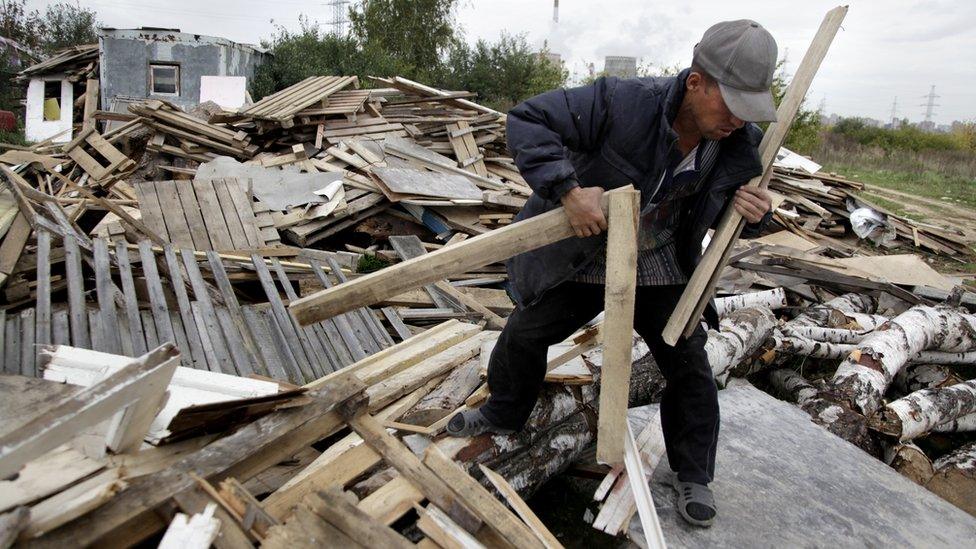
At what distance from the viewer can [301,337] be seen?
4.20 meters

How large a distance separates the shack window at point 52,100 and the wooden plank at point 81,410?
1979 centimetres

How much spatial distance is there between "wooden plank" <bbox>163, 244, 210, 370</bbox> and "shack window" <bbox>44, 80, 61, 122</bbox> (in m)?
16.6

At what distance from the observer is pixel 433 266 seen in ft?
6.32

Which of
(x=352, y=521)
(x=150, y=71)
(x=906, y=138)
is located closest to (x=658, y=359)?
(x=352, y=521)

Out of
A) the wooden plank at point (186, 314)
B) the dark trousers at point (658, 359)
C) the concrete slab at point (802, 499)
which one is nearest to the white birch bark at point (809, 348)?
the concrete slab at point (802, 499)

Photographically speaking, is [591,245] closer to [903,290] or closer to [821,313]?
[821,313]

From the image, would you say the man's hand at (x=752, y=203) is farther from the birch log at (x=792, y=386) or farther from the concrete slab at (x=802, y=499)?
the birch log at (x=792, y=386)

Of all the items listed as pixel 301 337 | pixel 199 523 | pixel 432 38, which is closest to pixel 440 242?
pixel 301 337

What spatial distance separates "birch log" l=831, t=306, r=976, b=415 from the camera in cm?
385

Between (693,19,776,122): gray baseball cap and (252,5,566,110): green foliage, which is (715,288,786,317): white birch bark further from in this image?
(252,5,566,110): green foliage

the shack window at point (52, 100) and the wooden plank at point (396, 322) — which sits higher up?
the shack window at point (52, 100)

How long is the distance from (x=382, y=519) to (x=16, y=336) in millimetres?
2892

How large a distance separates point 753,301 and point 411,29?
2341 centimetres

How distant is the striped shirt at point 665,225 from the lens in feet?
7.14
